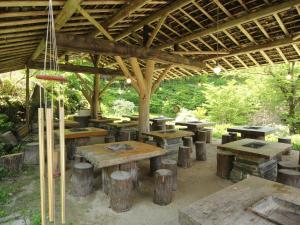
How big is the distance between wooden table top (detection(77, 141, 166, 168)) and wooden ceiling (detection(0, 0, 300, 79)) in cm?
254

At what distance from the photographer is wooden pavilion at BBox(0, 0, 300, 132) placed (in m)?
4.29

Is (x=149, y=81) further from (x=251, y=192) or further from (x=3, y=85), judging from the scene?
(x=3, y=85)

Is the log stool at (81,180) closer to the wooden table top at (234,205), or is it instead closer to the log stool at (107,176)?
the log stool at (107,176)

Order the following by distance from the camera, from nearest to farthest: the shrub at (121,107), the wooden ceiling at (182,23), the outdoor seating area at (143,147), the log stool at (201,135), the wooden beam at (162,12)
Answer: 1. the outdoor seating area at (143,147)
2. the wooden ceiling at (182,23)
3. the wooden beam at (162,12)
4. the log stool at (201,135)
5. the shrub at (121,107)

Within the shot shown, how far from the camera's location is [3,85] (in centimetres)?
1175

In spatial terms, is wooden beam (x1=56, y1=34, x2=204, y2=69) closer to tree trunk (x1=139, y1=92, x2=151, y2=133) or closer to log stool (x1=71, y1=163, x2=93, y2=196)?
tree trunk (x1=139, y1=92, x2=151, y2=133)

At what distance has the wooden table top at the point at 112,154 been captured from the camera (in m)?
3.94

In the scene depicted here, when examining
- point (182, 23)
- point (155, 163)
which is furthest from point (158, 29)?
point (155, 163)

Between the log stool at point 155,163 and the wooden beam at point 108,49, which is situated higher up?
the wooden beam at point 108,49

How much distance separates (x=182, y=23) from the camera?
6625 millimetres

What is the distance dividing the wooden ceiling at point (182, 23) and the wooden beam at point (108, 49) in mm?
279

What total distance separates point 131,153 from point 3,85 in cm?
1058

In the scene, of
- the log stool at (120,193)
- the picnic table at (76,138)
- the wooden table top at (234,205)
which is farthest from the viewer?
the picnic table at (76,138)

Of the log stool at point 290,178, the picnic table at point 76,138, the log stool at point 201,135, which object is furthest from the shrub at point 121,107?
the log stool at point 290,178
